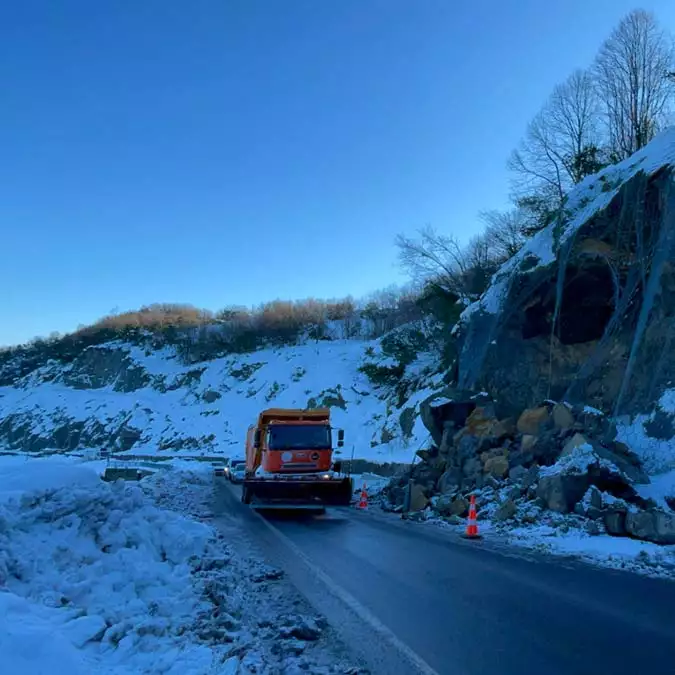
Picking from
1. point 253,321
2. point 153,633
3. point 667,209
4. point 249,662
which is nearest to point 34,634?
point 153,633

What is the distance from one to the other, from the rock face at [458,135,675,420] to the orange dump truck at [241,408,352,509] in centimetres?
545

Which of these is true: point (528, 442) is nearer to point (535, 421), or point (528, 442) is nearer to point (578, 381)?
point (535, 421)

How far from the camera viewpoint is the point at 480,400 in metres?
20.6

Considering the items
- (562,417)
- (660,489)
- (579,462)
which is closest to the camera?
(660,489)

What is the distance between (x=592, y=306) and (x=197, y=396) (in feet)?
162

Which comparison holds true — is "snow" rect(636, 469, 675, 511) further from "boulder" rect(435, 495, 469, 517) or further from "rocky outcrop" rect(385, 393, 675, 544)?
"boulder" rect(435, 495, 469, 517)

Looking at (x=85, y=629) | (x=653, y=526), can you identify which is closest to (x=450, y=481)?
(x=653, y=526)

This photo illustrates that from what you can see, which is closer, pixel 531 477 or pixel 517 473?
pixel 531 477

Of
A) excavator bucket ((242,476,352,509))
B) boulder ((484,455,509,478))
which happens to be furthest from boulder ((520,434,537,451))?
excavator bucket ((242,476,352,509))

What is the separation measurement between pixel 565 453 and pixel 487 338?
821 centimetres

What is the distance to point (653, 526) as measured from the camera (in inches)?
425

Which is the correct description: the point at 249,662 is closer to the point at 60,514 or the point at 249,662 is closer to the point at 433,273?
the point at 60,514

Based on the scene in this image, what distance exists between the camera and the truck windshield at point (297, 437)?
757 inches

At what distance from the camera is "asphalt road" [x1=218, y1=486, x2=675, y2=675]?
→ 5.23 metres
